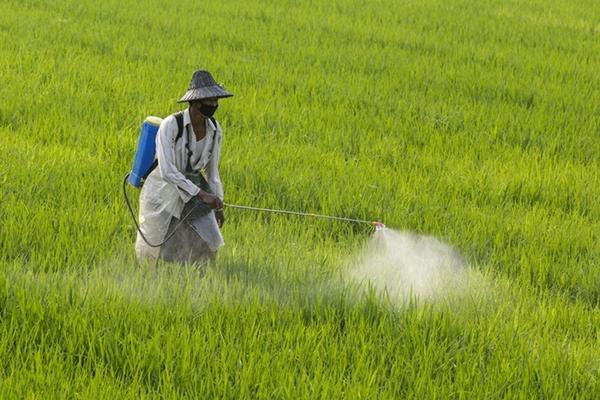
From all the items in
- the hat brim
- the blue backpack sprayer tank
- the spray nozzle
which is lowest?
the spray nozzle

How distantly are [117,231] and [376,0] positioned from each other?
30.5ft

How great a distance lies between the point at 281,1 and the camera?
42.6 ft

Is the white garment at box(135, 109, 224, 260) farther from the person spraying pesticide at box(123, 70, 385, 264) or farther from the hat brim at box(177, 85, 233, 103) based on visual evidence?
the hat brim at box(177, 85, 233, 103)

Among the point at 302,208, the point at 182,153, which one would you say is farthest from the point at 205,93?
the point at 302,208

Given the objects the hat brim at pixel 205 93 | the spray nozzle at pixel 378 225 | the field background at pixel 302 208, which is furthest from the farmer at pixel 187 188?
the spray nozzle at pixel 378 225

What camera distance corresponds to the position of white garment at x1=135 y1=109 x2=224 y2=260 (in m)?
4.12

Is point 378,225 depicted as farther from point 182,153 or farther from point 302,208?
point 182,153

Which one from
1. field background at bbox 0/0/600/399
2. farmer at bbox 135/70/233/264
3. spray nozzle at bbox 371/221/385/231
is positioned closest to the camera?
field background at bbox 0/0/600/399

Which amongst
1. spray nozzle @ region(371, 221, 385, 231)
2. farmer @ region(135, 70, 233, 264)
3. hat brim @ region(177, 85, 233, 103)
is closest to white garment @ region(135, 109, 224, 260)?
farmer @ region(135, 70, 233, 264)

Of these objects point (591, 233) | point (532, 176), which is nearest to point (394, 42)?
point (532, 176)

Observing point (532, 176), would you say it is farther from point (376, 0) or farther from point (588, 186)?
point (376, 0)

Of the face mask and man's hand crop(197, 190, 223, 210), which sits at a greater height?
the face mask

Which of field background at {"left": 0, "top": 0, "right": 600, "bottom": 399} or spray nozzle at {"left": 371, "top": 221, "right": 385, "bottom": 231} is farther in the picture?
spray nozzle at {"left": 371, "top": 221, "right": 385, "bottom": 231}

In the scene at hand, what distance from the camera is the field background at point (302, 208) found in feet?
11.7
